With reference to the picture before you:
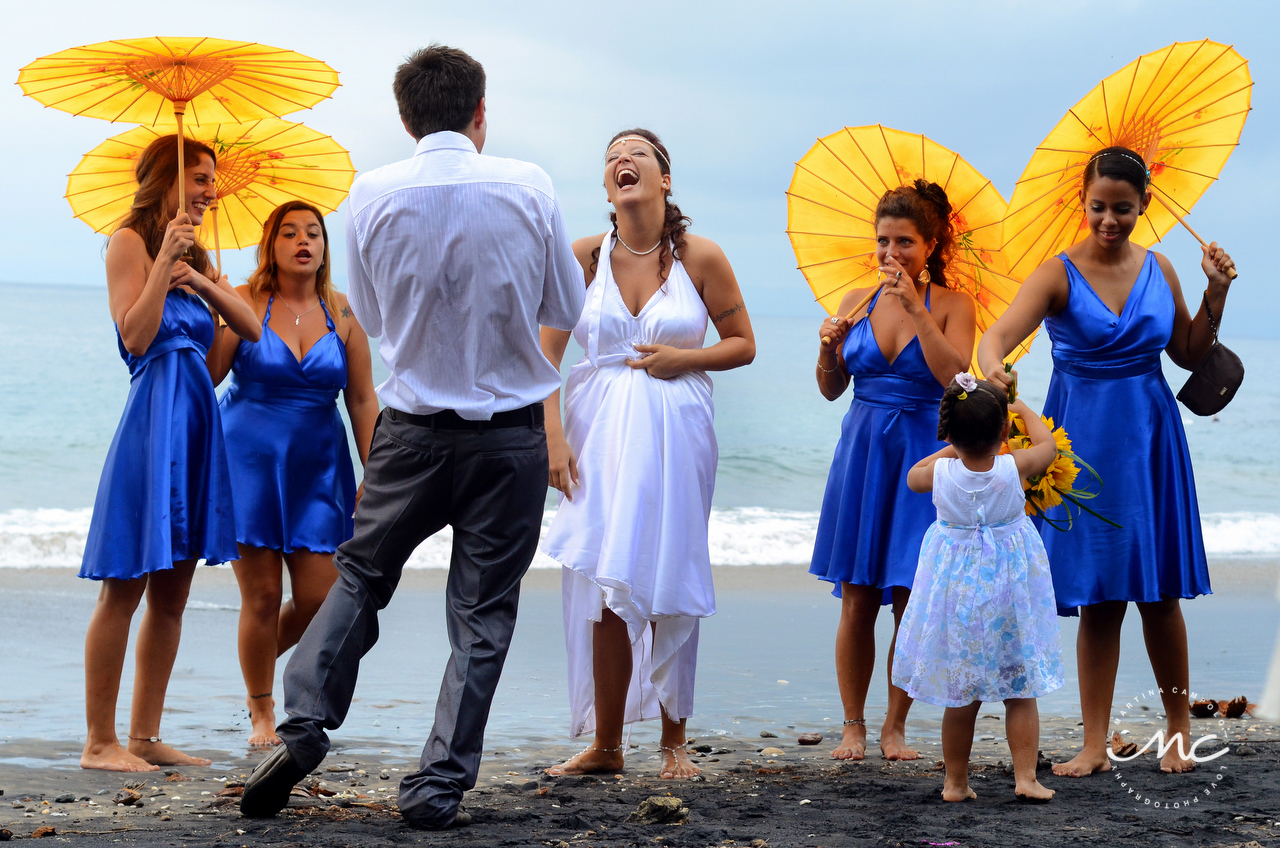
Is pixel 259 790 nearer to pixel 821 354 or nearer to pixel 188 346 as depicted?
pixel 188 346

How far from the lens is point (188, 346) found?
4234mm

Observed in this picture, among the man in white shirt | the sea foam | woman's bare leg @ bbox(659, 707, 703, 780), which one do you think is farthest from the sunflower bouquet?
the sea foam

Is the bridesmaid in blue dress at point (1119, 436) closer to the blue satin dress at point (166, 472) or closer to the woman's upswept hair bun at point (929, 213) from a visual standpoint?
the woman's upswept hair bun at point (929, 213)

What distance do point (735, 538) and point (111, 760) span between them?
8.82 metres

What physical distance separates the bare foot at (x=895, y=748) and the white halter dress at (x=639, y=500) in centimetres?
79

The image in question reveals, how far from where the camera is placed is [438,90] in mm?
3330

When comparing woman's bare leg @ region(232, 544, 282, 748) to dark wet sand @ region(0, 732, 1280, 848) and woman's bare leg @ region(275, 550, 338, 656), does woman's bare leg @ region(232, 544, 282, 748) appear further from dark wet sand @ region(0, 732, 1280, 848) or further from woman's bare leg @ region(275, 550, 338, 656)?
dark wet sand @ region(0, 732, 1280, 848)

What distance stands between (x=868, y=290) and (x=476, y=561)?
2.15 meters

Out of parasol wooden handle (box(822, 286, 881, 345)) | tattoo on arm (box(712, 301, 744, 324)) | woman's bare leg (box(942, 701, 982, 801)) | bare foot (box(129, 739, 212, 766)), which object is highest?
parasol wooden handle (box(822, 286, 881, 345))

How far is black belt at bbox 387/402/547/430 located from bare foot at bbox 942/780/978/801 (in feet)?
5.70

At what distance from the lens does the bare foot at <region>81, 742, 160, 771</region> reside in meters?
3.95

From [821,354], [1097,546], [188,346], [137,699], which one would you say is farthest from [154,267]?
[1097,546]

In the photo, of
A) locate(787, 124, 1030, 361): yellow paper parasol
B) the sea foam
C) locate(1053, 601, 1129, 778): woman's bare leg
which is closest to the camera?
locate(1053, 601, 1129, 778): woman's bare leg

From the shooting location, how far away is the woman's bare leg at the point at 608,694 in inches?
159
